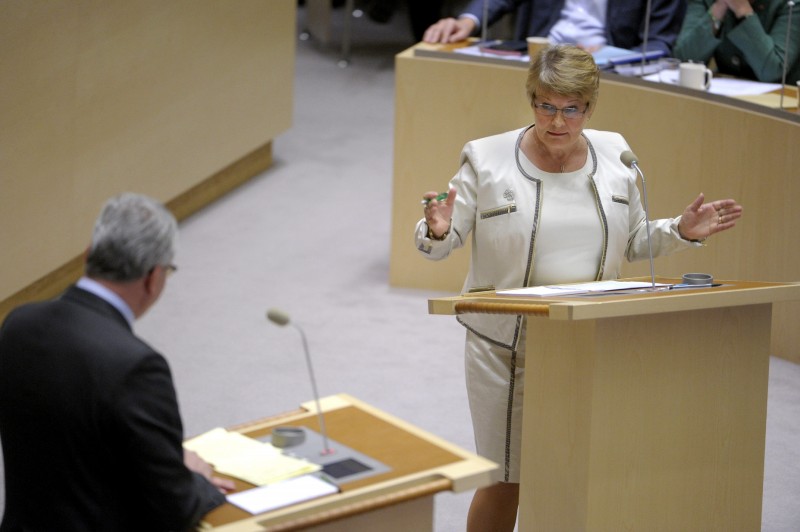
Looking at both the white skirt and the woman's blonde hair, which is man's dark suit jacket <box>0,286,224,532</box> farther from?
the woman's blonde hair

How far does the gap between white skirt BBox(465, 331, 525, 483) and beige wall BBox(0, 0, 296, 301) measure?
2559 mm

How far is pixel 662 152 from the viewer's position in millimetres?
5188

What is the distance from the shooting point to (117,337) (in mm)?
2137

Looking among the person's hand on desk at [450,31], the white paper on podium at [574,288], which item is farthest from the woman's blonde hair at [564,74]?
the person's hand on desk at [450,31]

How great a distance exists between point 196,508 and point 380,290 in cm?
378

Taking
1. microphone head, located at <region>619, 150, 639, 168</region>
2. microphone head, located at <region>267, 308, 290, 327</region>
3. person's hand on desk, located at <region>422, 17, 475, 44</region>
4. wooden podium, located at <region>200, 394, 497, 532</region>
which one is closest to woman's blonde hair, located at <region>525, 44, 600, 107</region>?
microphone head, located at <region>619, 150, 639, 168</region>

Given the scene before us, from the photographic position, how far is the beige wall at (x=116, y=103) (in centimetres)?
512

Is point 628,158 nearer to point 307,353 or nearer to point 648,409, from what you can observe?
point 648,409

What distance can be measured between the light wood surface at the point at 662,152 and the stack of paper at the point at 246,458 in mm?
2954

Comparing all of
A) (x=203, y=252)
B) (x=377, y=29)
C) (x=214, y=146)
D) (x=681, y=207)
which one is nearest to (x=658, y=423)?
(x=681, y=207)

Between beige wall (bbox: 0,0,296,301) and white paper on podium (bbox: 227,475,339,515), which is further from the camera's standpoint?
beige wall (bbox: 0,0,296,301)

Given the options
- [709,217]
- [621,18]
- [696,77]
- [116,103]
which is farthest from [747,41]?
[116,103]

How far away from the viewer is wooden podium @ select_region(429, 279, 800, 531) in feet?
9.61

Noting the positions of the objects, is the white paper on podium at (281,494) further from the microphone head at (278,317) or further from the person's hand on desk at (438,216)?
the person's hand on desk at (438,216)
